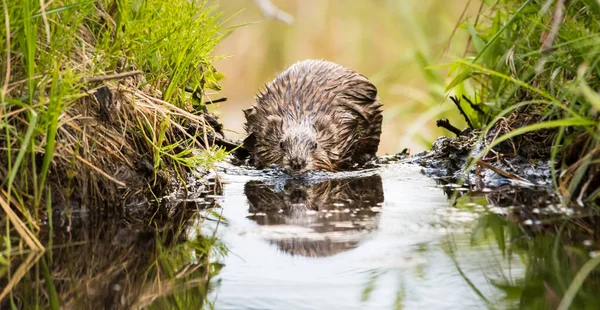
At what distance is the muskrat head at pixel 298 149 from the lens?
5738 millimetres

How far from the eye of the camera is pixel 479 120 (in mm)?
5629

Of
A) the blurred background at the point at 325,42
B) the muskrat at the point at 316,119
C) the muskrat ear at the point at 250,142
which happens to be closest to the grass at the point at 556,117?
the muskrat at the point at 316,119

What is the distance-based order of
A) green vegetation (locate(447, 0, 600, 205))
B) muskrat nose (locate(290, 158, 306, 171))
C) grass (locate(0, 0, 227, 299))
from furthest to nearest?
muskrat nose (locate(290, 158, 306, 171)) < green vegetation (locate(447, 0, 600, 205)) < grass (locate(0, 0, 227, 299))

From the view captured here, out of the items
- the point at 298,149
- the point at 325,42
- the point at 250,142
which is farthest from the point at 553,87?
the point at 325,42

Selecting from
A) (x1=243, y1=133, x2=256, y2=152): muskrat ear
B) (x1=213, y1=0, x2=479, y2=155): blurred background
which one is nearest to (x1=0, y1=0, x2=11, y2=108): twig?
(x1=243, y1=133, x2=256, y2=152): muskrat ear

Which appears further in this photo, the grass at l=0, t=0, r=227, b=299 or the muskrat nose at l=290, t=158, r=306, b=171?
the muskrat nose at l=290, t=158, r=306, b=171

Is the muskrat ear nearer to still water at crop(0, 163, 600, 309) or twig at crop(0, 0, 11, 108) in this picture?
still water at crop(0, 163, 600, 309)

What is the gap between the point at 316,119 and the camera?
6.35m

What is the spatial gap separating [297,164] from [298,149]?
0.28 meters

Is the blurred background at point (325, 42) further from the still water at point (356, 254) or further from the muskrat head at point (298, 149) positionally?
the still water at point (356, 254)

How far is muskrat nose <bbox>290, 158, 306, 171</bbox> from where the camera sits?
5.71m

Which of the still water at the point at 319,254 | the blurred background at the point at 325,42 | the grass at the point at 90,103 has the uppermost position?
the blurred background at the point at 325,42

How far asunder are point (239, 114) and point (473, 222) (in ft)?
25.9

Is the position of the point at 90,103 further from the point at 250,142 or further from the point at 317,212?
the point at 250,142
